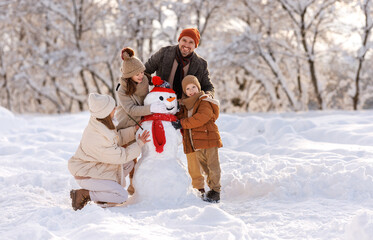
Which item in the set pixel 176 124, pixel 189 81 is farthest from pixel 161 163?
pixel 189 81

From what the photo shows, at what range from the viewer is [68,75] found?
15852 mm

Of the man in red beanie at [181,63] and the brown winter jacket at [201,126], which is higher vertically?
the man in red beanie at [181,63]

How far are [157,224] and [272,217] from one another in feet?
3.40

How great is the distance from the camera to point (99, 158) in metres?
3.36

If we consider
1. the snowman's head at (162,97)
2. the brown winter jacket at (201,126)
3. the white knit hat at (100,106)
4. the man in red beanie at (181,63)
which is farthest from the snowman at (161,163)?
the white knit hat at (100,106)

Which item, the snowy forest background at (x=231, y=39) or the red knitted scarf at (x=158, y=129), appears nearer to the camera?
the red knitted scarf at (x=158, y=129)

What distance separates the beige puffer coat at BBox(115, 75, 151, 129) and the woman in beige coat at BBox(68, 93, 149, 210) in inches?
10.4

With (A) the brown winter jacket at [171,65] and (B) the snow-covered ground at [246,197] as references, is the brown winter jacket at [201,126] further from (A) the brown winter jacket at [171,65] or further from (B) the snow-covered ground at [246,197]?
(B) the snow-covered ground at [246,197]

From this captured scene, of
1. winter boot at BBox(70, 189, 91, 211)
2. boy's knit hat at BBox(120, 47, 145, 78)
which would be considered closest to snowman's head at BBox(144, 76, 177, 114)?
boy's knit hat at BBox(120, 47, 145, 78)

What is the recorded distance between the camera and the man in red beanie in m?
3.90

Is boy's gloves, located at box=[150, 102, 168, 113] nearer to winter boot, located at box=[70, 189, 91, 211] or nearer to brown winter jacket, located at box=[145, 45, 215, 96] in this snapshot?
brown winter jacket, located at box=[145, 45, 215, 96]

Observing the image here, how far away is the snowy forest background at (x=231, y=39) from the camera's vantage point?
40.4 feet

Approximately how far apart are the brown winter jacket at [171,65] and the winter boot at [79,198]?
1567 millimetres

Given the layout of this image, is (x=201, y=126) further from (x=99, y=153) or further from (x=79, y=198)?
(x=79, y=198)
